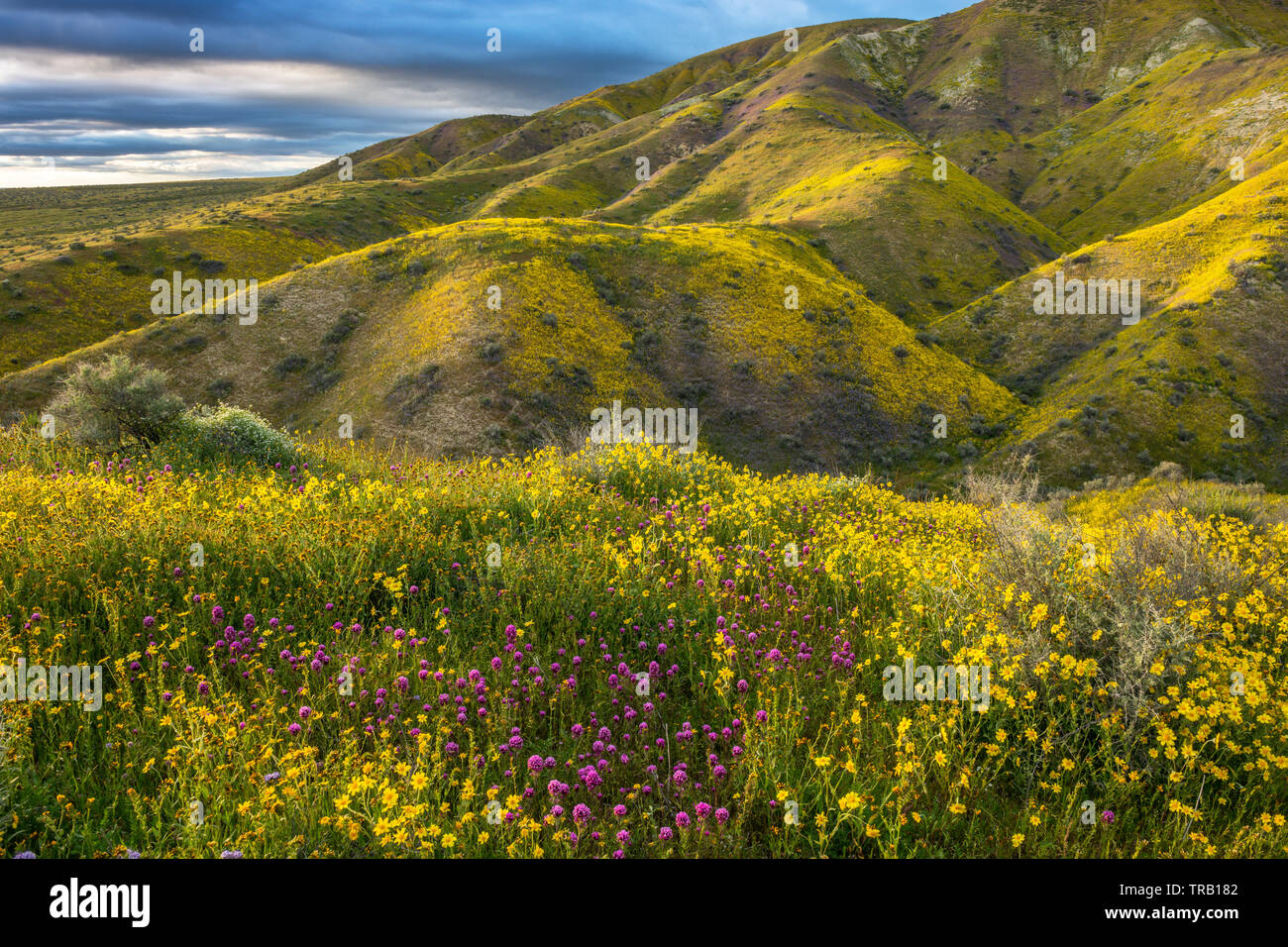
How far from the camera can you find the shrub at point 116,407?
10.1m

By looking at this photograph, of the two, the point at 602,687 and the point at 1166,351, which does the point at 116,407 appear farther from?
the point at 1166,351

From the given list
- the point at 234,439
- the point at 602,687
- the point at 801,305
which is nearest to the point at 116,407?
the point at 234,439

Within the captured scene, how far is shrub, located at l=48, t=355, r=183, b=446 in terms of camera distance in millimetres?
10117

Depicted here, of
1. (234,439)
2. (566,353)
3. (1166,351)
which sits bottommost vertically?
(234,439)

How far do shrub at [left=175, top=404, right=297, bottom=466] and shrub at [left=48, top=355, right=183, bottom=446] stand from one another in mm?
346

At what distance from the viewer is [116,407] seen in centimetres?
1088

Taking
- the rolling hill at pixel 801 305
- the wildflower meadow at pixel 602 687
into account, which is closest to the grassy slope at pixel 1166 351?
the rolling hill at pixel 801 305

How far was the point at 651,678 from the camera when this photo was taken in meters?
4.25

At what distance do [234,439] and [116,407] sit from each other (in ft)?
8.57

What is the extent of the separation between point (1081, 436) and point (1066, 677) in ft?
121

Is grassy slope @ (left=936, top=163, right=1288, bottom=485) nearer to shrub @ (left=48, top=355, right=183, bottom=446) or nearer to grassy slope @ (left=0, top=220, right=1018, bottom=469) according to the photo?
grassy slope @ (left=0, top=220, right=1018, bottom=469)

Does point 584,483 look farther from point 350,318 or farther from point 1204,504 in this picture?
point 350,318

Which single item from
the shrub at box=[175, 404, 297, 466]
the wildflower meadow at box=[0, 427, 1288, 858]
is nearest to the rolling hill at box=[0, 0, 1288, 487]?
the shrub at box=[175, 404, 297, 466]

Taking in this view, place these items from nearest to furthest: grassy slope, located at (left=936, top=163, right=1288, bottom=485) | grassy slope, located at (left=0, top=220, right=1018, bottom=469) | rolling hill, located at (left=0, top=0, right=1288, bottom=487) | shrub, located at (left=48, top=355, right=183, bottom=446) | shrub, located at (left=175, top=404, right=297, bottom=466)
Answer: shrub, located at (left=175, top=404, right=297, bottom=466) < shrub, located at (left=48, top=355, right=183, bottom=446) < grassy slope, located at (left=0, top=220, right=1018, bottom=469) < rolling hill, located at (left=0, top=0, right=1288, bottom=487) < grassy slope, located at (left=936, top=163, right=1288, bottom=485)
